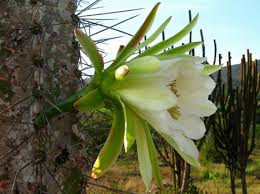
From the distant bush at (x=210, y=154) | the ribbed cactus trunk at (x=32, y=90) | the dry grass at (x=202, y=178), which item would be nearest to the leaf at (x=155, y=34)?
the ribbed cactus trunk at (x=32, y=90)

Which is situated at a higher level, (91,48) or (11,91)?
(91,48)

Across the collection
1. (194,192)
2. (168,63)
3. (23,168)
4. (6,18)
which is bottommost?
(194,192)

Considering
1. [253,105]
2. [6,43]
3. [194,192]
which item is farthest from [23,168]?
[194,192]

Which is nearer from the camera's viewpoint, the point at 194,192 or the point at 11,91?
the point at 11,91

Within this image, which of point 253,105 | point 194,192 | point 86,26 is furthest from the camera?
point 194,192

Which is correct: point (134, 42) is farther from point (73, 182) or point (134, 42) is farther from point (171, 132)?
point (73, 182)

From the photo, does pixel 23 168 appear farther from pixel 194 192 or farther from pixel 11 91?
pixel 194 192

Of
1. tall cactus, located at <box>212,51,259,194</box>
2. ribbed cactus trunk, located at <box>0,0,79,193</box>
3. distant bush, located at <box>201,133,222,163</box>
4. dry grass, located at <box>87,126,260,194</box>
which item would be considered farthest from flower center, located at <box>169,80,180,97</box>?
distant bush, located at <box>201,133,222,163</box>
